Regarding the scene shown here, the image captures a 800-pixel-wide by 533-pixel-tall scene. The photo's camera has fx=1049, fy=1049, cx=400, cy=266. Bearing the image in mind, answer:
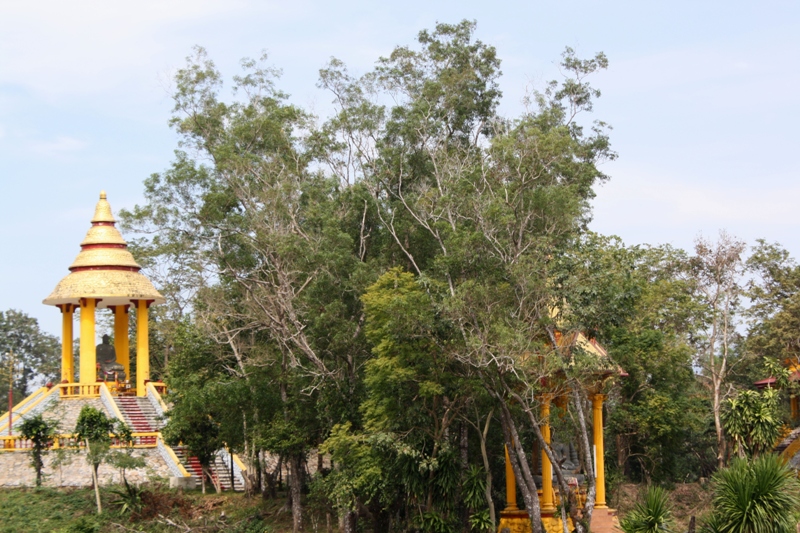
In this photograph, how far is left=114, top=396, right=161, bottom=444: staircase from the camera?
3878cm

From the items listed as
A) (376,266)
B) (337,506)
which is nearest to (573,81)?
(376,266)

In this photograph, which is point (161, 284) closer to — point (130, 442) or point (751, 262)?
point (130, 442)

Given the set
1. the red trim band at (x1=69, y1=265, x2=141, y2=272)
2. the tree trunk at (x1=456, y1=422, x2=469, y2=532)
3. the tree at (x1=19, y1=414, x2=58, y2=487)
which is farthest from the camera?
the red trim band at (x1=69, y1=265, x2=141, y2=272)

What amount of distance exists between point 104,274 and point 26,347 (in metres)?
33.0

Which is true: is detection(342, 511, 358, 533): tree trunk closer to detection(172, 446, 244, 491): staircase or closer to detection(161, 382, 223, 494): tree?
detection(161, 382, 223, 494): tree

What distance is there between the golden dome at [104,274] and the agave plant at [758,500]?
86.8ft

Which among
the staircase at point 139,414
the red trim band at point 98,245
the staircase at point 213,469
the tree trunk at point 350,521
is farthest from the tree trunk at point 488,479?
the red trim band at point 98,245

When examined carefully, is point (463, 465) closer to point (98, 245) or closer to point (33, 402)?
point (33, 402)

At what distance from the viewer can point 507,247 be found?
88.2 ft

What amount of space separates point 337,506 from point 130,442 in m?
9.91

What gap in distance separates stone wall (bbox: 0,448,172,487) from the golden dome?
24.2 feet

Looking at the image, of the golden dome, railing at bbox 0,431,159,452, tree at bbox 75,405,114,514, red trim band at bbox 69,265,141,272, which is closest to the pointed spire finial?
the golden dome

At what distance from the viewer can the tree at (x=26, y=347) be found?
6962cm

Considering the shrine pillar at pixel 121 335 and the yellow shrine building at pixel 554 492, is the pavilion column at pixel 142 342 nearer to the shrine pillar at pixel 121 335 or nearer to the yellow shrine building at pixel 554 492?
the shrine pillar at pixel 121 335
